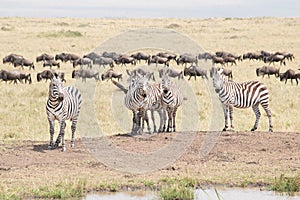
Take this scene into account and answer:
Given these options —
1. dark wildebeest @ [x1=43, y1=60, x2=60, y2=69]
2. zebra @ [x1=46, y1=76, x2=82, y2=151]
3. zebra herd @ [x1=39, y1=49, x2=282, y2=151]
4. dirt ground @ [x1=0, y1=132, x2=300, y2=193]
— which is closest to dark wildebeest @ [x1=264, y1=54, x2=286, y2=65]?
dark wildebeest @ [x1=43, y1=60, x2=60, y2=69]

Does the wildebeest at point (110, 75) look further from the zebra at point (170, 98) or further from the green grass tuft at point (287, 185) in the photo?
the green grass tuft at point (287, 185)

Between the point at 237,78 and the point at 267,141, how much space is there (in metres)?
17.4

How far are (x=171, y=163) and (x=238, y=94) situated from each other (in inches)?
178

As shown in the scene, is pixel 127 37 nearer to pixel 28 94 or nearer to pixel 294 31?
pixel 294 31

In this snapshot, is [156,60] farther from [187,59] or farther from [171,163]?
[171,163]

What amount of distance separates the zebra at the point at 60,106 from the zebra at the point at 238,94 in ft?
12.3

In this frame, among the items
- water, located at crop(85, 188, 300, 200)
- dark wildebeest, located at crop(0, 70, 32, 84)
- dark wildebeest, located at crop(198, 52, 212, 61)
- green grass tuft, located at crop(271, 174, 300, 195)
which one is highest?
dark wildebeest, located at crop(198, 52, 212, 61)

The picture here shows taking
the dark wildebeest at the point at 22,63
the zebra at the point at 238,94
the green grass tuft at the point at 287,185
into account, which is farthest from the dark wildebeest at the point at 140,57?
the green grass tuft at the point at 287,185

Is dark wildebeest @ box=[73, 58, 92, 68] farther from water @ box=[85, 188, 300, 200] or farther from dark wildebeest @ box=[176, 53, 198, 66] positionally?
water @ box=[85, 188, 300, 200]

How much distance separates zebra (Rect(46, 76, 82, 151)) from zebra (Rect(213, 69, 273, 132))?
3.76 metres

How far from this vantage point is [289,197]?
31.3 feet

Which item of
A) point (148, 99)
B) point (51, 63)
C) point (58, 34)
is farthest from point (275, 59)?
point (148, 99)

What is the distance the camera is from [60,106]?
13055 millimetres

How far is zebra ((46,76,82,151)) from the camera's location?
12867 millimetres
